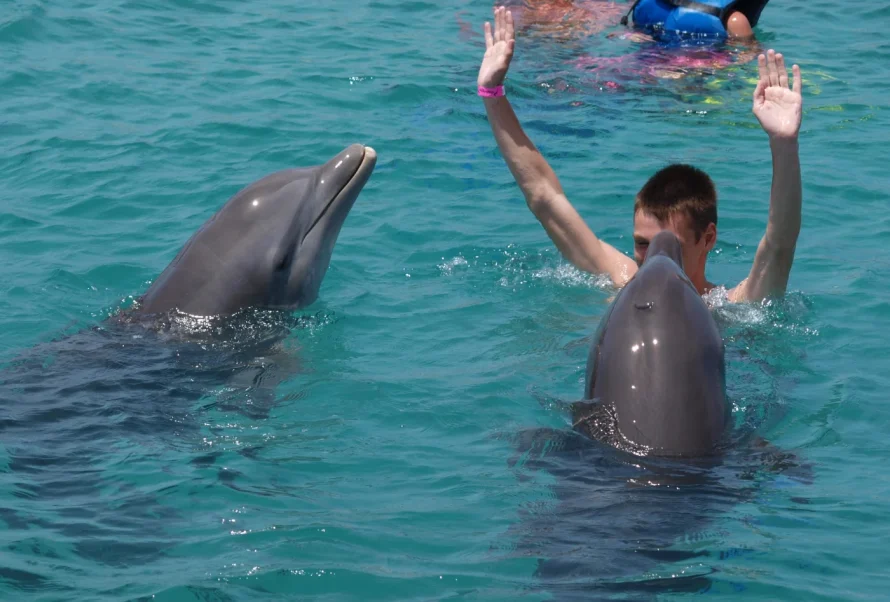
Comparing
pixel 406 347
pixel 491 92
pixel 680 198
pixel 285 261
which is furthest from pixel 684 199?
pixel 285 261

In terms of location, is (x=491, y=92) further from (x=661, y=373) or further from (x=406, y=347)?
(x=661, y=373)

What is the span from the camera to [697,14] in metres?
15.0

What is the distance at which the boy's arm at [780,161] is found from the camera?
6074 millimetres

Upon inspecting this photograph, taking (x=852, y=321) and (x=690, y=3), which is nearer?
(x=852, y=321)

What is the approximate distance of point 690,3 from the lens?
49.7 feet

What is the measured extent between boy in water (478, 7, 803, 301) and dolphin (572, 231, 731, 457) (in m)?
1.58

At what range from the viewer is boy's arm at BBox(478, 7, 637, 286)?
7113 mm

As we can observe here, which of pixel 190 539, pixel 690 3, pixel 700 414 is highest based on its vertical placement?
pixel 690 3

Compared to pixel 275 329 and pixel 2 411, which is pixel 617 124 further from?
pixel 2 411

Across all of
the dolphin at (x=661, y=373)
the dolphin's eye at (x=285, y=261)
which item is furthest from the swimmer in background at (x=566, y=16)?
the dolphin at (x=661, y=373)

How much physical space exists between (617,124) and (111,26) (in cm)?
669

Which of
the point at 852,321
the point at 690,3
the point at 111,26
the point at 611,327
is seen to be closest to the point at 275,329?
the point at 611,327

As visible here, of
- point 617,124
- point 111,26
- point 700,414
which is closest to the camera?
point 700,414

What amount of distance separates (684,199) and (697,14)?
30.1 ft
